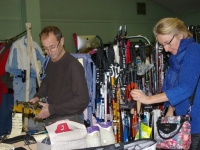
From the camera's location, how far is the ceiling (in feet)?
23.7

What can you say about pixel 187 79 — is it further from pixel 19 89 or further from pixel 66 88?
pixel 19 89

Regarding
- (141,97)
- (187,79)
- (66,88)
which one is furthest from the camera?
(66,88)

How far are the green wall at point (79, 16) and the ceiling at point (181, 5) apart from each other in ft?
0.48

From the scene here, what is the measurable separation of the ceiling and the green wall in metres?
0.15

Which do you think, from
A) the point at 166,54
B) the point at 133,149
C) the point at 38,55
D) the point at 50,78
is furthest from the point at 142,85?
the point at 38,55

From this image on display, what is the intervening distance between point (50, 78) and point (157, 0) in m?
6.18

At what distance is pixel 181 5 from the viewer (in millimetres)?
7504

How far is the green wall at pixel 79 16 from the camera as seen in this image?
547 cm

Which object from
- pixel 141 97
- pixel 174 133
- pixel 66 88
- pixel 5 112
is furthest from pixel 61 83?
pixel 5 112

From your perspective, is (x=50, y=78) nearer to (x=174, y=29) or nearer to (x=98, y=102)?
(x=98, y=102)

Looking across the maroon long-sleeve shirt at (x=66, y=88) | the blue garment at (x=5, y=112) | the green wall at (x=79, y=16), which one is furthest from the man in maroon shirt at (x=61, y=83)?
the green wall at (x=79, y=16)

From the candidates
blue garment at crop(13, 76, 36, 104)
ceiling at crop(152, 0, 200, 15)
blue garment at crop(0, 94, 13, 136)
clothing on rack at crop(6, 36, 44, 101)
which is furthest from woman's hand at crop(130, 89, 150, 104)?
ceiling at crop(152, 0, 200, 15)

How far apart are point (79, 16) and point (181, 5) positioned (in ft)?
9.35

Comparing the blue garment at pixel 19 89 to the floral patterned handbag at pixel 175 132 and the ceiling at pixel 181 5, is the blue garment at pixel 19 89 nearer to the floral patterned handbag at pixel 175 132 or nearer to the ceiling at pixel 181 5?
the floral patterned handbag at pixel 175 132
